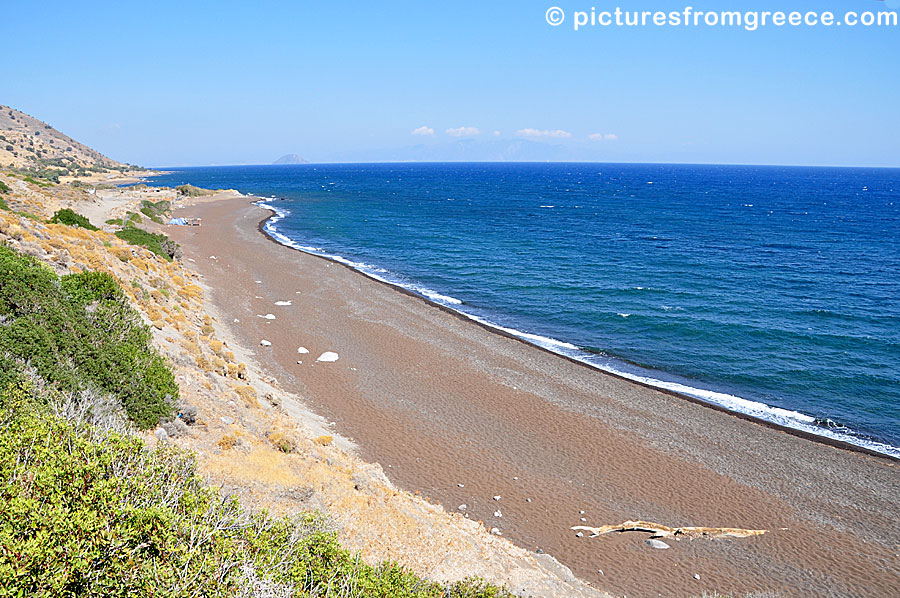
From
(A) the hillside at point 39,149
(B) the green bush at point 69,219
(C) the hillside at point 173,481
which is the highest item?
(A) the hillside at point 39,149

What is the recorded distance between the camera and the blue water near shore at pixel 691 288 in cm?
2556

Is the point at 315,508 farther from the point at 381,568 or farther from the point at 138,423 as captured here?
the point at 138,423

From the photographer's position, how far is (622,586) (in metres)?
13.2

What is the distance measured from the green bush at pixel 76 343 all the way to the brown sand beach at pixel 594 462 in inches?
282

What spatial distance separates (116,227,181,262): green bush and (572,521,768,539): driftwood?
33984mm

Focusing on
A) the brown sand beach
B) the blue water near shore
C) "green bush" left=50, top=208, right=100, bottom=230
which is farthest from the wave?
"green bush" left=50, top=208, right=100, bottom=230

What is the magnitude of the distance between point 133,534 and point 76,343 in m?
8.99

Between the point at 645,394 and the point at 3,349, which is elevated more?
the point at 3,349

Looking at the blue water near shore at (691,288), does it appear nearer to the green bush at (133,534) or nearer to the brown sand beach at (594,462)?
the brown sand beach at (594,462)

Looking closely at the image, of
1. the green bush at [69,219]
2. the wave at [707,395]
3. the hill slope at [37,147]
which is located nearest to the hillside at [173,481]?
the green bush at [69,219]

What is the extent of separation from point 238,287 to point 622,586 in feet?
107

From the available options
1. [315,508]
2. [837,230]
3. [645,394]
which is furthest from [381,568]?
[837,230]

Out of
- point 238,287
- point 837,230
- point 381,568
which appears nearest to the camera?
point 381,568

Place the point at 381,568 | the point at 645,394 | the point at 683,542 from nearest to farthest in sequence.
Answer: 1. the point at 381,568
2. the point at 683,542
3. the point at 645,394
